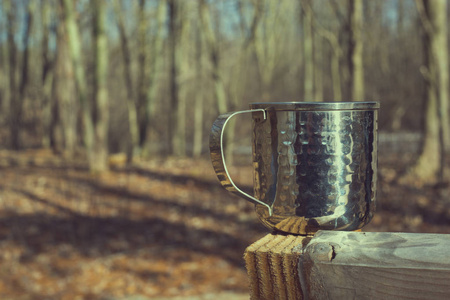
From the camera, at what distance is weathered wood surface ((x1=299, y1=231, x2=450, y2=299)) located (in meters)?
0.83

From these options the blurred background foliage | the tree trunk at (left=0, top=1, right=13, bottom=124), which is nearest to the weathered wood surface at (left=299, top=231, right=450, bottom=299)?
the blurred background foliage

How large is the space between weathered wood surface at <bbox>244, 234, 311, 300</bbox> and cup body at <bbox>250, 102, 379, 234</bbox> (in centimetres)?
16

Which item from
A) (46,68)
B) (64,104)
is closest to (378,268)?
(64,104)

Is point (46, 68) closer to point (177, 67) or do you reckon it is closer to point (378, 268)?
point (177, 67)

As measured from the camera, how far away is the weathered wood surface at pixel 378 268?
83cm

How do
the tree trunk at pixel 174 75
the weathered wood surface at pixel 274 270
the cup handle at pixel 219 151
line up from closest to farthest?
the weathered wood surface at pixel 274 270
the cup handle at pixel 219 151
the tree trunk at pixel 174 75

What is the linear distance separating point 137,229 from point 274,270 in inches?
275

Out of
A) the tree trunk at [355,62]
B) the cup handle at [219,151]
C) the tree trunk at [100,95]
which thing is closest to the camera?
the cup handle at [219,151]

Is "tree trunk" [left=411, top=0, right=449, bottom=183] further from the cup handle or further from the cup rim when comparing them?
the cup handle

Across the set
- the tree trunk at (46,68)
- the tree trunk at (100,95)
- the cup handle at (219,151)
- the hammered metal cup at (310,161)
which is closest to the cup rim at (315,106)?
the hammered metal cup at (310,161)

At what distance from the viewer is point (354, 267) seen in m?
0.87

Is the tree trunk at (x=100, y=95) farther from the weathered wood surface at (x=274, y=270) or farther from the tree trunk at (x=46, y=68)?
the weathered wood surface at (x=274, y=270)

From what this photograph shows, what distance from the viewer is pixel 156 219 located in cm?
822

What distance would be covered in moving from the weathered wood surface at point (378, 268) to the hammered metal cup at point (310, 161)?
0.76 feet
